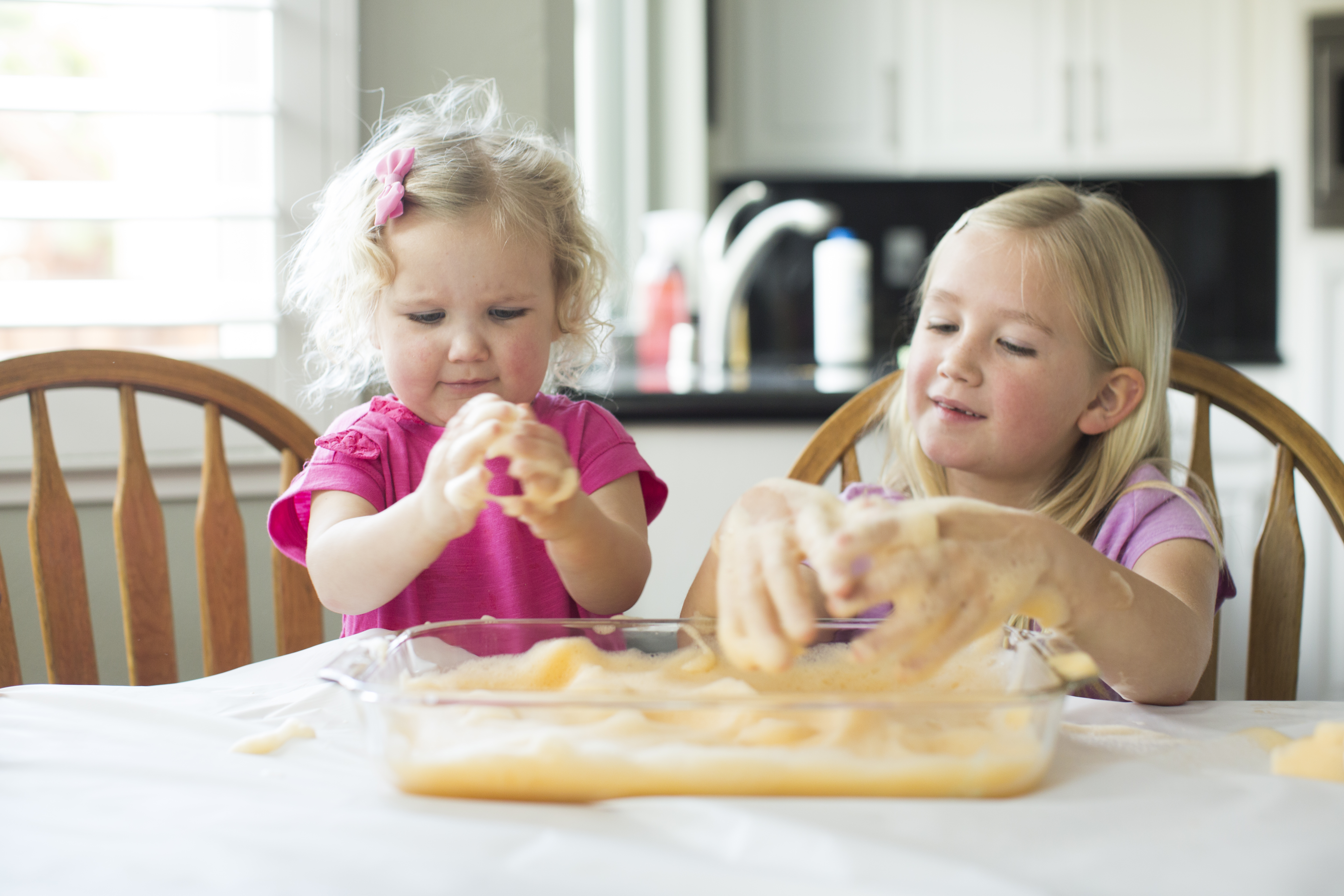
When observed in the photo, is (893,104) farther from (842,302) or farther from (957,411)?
(957,411)

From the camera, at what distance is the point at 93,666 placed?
99 centimetres

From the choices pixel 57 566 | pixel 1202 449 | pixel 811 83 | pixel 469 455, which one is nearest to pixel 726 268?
pixel 811 83

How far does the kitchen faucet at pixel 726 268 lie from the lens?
222cm

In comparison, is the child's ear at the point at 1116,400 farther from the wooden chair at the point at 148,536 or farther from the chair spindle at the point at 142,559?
the chair spindle at the point at 142,559

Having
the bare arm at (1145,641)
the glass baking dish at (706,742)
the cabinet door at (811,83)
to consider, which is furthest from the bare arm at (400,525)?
the cabinet door at (811,83)

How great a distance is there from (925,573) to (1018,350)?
1.74ft

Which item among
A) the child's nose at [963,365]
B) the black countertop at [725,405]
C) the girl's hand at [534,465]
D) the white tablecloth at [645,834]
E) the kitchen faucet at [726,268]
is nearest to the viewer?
the white tablecloth at [645,834]

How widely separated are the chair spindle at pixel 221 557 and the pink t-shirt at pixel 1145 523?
633 millimetres

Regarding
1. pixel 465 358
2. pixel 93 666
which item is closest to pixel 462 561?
pixel 465 358

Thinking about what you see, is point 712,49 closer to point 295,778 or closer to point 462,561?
point 462,561

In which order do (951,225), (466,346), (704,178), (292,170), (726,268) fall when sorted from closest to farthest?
(466,346), (292,170), (726,268), (704,178), (951,225)

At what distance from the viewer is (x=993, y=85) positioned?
2994 millimetres

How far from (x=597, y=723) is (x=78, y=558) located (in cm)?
75

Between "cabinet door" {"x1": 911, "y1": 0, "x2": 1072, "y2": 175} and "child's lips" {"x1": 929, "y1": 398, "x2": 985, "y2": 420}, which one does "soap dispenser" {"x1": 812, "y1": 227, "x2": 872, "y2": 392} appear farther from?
"child's lips" {"x1": 929, "y1": 398, "x2": 985, "y2": 420}
